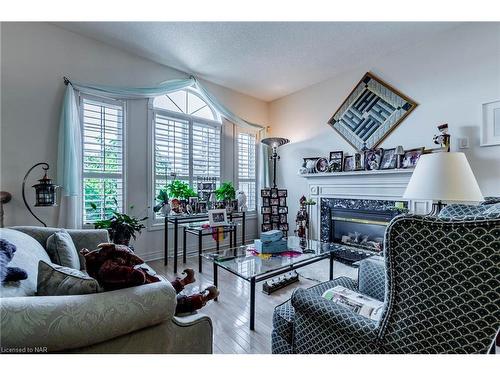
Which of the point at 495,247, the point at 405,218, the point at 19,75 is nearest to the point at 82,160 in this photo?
the point at 19,75

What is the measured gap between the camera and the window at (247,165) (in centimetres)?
453

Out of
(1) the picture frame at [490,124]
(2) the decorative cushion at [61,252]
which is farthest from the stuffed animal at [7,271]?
(1) the picture frame at [490,124]

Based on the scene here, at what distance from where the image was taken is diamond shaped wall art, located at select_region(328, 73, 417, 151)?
10.5 feet

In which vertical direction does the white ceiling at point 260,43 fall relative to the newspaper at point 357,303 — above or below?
above

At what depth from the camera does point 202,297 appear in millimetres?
1326

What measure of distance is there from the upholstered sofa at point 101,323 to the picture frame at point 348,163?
309cm

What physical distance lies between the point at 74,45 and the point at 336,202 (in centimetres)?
401

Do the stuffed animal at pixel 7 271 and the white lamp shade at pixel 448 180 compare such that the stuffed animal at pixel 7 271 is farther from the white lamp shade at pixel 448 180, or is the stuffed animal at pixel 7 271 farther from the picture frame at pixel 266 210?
the picture frame at pixel 266 210

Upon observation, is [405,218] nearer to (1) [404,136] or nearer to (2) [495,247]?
(2) [495,247]

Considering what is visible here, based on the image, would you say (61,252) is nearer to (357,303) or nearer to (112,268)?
(112,268)

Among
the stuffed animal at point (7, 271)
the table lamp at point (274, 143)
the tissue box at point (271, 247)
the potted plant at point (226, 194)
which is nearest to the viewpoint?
the stuffed animal at point (7, 271)

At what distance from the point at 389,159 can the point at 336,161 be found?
29.7 inches

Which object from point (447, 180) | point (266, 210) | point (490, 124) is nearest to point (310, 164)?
point (266, 210)

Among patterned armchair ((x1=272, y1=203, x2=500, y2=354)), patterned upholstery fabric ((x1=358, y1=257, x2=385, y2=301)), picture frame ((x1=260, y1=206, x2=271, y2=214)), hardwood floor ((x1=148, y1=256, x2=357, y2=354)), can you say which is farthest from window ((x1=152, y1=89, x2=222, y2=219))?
patterned armchair ((x1=272, y1=203, x2=500, y2=354))
